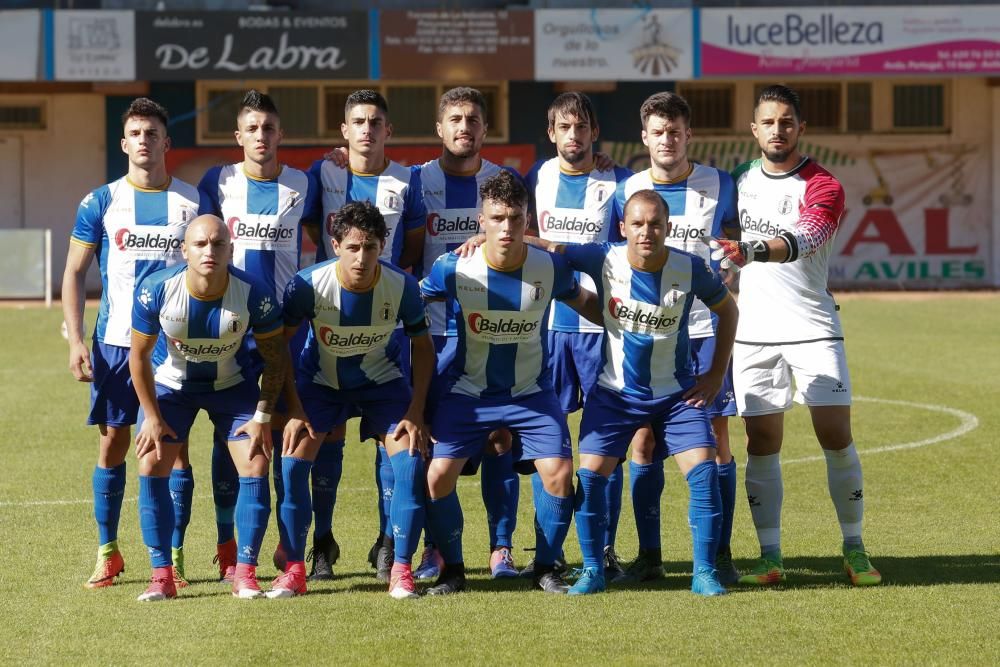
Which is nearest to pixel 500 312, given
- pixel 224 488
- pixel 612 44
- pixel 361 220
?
pixel 361 220

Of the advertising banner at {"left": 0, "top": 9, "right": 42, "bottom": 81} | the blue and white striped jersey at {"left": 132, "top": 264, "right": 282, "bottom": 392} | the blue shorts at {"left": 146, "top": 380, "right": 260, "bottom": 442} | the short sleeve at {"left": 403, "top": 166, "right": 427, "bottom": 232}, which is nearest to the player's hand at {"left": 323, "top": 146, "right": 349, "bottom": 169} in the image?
the short sleeve at {"left": 403, "top": 166, "right": 427, "bottom": 232}

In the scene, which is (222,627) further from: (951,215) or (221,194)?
(951,215)

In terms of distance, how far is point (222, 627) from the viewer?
525 cm

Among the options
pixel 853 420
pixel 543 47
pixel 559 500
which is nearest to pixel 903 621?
pixel 559 500

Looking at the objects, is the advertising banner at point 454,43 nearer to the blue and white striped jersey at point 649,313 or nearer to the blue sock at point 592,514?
the blue and white striped jersey at point 649,313

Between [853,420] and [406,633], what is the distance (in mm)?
5980

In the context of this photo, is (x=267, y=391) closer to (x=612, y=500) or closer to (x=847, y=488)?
(x=612, y=500)

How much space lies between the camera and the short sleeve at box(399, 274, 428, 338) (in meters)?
5.87

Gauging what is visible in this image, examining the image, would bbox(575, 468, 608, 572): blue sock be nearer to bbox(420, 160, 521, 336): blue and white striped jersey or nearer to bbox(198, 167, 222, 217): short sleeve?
bbox(420, 160, 521, 336): blue and white striped jersey

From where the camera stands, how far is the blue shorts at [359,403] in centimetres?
598

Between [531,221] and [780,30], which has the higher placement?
[780,30]

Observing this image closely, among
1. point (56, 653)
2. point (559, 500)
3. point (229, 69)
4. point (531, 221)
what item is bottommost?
point (56, 653)

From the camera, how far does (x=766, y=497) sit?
20.1 ft

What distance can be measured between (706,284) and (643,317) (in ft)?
0.93
